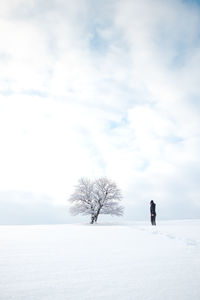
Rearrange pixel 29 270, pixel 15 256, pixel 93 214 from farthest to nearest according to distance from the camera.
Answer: pixel 93 214, pixel 15 256, pixel 29 270

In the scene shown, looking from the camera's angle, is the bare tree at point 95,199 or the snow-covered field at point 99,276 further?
the bare tree at point 95,199

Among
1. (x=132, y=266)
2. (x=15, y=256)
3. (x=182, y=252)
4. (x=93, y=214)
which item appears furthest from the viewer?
(x=93, y=214)

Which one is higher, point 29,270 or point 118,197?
point 118,197

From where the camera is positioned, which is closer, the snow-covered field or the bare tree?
the snow-covered field

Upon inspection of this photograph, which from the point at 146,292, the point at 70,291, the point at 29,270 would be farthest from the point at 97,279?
the point at 29,270

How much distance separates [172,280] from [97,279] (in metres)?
1.19

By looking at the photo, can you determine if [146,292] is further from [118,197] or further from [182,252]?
[118,197]

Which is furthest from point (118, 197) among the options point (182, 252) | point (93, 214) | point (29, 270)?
point (29, 270)

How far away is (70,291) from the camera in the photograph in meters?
2.83

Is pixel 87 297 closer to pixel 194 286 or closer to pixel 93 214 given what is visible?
pixel 194 286

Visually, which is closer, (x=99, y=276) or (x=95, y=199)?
(x=99, y=276)

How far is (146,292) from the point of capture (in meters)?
2.78

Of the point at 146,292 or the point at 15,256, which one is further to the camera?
the point at 15,256

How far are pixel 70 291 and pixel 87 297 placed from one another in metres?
0.32
